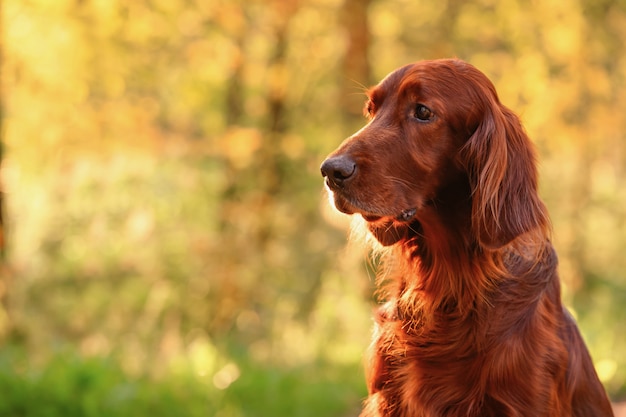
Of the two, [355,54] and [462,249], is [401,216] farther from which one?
[355,54]

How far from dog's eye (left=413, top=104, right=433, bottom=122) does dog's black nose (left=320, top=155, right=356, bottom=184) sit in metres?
0.31

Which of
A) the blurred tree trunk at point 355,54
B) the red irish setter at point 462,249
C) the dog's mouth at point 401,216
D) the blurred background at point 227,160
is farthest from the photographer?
the blurred tree trunk at point 355,54

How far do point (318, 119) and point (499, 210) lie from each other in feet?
23.1

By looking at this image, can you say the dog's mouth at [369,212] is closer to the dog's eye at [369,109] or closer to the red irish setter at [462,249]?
the red irish setter at [462,249]

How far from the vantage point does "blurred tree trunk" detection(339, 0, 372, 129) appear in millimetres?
7969

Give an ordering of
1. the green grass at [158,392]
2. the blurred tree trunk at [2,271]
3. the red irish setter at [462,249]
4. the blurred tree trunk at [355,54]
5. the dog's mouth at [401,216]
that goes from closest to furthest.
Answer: the red irish setter at [462,249] → the dog's mouth at [401,216] → the green grass at [158,392] → the blurred tree trunk at [2,271] → the blurred tree trunk at [355,54]

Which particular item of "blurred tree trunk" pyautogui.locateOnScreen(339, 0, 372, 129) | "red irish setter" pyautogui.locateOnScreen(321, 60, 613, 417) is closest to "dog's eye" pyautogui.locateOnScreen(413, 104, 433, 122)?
"red irish setter" pyautogui.locateOnScreen(321, 60, 613, 417)

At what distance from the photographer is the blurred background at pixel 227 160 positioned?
6.73 metres

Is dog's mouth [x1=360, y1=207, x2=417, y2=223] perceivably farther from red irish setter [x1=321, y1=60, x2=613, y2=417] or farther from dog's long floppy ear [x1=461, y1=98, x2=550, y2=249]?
dog's long floppy ear [x1=461, y1=98, x2=550, y2=249]

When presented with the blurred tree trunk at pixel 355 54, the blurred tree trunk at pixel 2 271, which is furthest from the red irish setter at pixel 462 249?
the blurred tree trunk at pixel 355 54

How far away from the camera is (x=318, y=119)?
951 cm

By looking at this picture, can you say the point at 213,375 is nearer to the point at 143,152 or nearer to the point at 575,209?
the point at 143,152

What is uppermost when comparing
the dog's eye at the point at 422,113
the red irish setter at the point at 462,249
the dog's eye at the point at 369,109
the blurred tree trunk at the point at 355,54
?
the blurred tree trunk at the point at 355,54

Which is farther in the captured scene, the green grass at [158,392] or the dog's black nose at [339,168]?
the green grass at [158,392]
